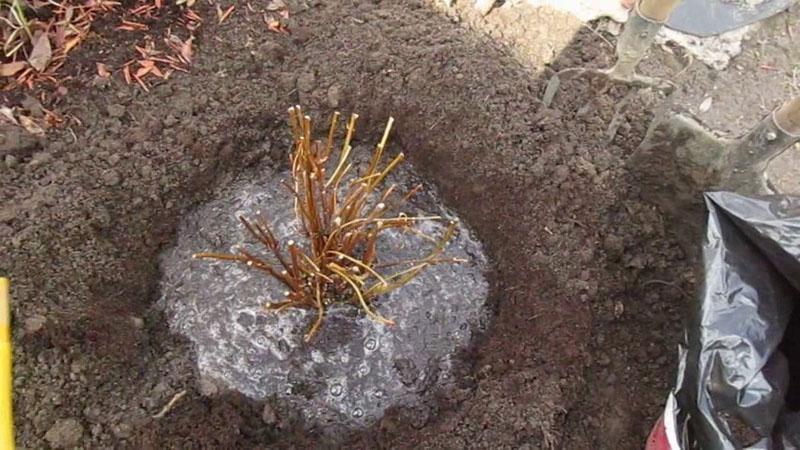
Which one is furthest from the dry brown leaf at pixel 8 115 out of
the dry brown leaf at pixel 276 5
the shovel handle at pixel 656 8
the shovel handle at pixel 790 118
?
the shovel handle at pixel 790 118

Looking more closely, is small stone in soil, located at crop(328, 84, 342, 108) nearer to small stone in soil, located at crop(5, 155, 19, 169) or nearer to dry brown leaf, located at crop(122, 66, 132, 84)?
dry brown leaf, located at crop(122, 66, 132, 84)

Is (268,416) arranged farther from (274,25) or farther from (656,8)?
(656,8)

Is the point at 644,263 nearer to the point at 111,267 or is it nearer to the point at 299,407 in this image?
the point at 299,407

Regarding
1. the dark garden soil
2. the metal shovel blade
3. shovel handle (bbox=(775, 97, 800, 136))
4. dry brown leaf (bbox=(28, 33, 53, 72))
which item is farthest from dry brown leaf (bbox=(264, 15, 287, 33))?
shovel handle (bbox=(775, 97, 800, 136))

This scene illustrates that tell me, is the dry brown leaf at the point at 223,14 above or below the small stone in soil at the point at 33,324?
above

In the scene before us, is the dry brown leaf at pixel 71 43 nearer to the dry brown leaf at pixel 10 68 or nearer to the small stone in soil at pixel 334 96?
the dry brown leaf at pixel 10 68

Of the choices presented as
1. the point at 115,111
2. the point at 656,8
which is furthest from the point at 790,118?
the point at 115,111
